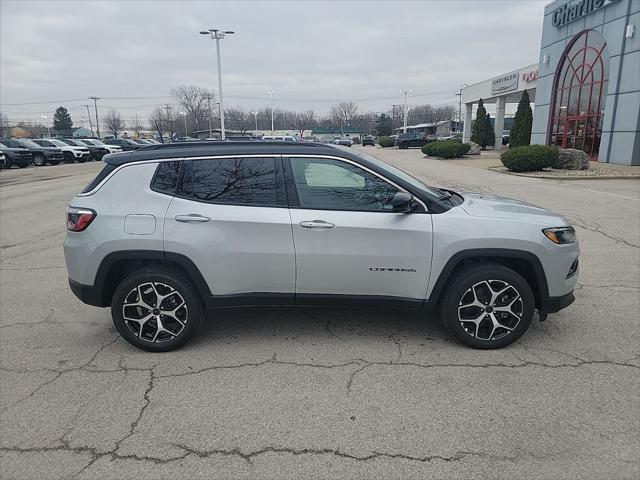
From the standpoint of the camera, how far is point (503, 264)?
3697 mm

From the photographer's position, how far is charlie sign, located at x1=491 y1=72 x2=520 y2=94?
122 ft

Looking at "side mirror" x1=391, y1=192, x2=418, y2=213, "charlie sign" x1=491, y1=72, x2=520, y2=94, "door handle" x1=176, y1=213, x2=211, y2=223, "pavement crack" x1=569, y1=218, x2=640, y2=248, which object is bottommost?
"pavement crack" x1=569, y1=218, x2=640, y2=248

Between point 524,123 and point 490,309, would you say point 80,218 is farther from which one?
point 524,123

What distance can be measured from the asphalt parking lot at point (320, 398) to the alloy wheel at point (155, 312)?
192 millimetres

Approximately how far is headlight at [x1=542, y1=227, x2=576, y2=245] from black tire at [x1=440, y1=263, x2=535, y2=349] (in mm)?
410

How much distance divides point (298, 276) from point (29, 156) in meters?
31.5

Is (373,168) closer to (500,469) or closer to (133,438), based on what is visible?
(500,469)

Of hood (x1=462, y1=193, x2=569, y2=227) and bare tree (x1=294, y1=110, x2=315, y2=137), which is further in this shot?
bare tree (x1=294, y1=110, x2=315, y2=137)

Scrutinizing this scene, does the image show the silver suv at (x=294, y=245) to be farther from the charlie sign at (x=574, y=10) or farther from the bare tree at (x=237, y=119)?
the bare tree at (x=237, y=119)

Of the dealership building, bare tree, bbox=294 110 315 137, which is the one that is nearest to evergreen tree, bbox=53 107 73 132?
bare tree, bbox=294 110 315 137

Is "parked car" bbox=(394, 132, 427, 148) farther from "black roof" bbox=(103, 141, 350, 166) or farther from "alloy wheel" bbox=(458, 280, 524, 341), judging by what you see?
"alloy wheel" bbox=(458, 280, 524, 341)

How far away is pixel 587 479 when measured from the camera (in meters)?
2.31

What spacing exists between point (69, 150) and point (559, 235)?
3588 centimetres

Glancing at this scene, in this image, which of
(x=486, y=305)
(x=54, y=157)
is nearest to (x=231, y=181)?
(x=486, y=305)
